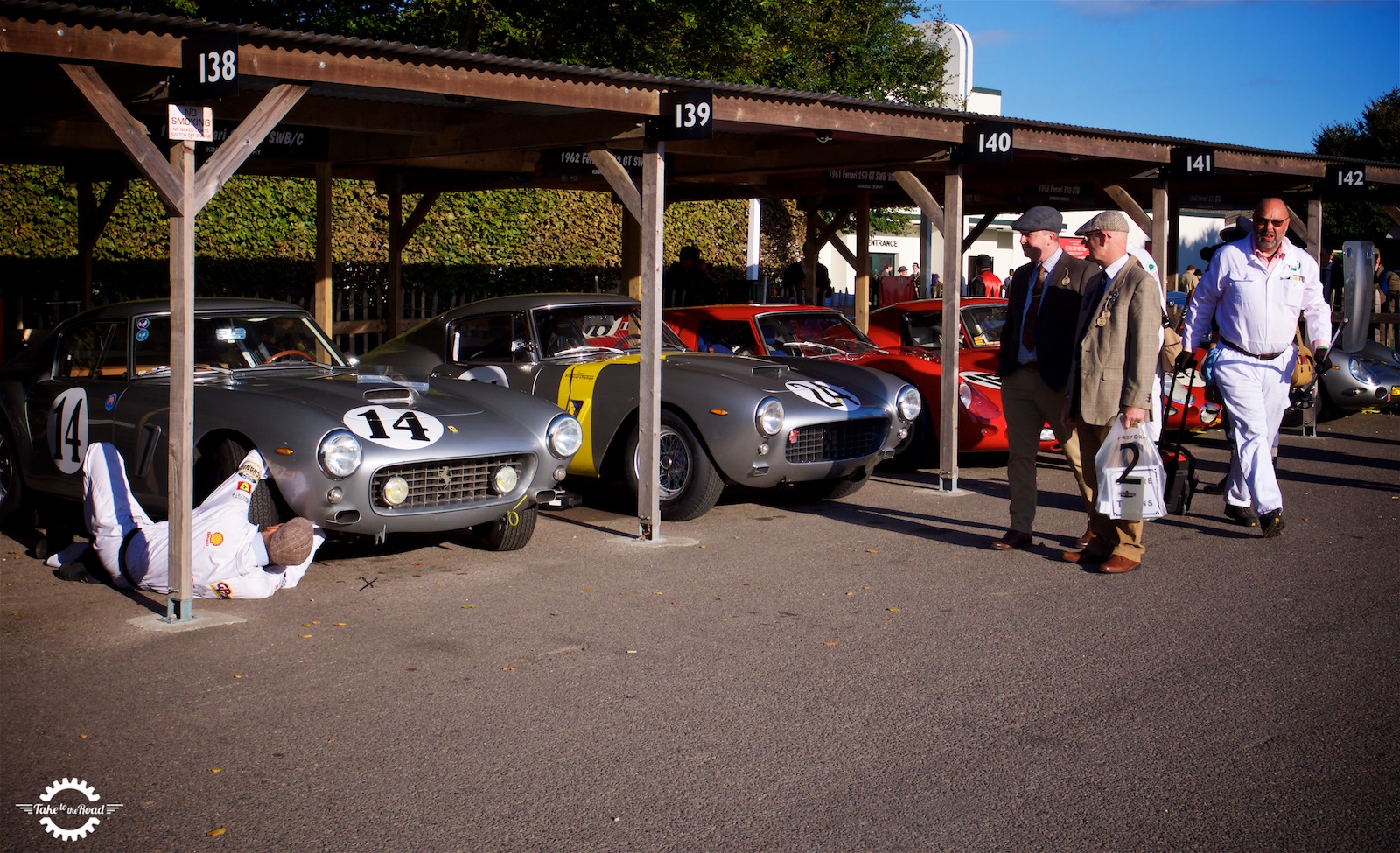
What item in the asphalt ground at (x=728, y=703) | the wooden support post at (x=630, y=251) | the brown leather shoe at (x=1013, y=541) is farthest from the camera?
the wooden support post at (x=630, y=251)

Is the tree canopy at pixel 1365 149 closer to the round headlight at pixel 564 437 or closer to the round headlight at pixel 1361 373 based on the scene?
the round headlight at pixel 1361 373

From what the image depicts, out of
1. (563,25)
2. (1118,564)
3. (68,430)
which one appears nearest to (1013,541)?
(1118,564)

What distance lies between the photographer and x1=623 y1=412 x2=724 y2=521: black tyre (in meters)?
7.87

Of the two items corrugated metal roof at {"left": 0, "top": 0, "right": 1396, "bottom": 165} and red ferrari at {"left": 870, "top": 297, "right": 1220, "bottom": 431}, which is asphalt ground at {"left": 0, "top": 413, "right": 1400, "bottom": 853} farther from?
red ferrari at {"left": 870, "top": 297, "right": 1220, "bottom": 431}

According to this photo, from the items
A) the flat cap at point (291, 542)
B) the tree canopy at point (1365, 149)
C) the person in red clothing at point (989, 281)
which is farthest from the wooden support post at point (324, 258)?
the tree canopy at point (1365, 149)

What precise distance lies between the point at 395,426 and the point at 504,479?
626mm

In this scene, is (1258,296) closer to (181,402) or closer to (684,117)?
(684,117)

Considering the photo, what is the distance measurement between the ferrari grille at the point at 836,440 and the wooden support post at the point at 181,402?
143 inches

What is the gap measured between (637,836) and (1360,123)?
42.6 metres

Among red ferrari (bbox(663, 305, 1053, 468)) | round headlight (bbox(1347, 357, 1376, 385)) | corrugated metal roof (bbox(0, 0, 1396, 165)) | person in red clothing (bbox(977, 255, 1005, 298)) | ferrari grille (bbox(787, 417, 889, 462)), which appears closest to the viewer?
corrugated metal roof (bbox(0, 0, 1396, 165))

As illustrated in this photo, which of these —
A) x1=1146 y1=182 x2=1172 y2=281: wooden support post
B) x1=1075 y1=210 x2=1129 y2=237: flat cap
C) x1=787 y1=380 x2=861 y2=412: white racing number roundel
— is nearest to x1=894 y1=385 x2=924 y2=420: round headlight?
x1=787 y1=380 x2=861 y2=412: white racing number roundel

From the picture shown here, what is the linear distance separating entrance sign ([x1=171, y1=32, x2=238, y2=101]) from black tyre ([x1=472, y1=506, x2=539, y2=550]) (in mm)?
2602

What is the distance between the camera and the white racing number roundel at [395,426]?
6.13m

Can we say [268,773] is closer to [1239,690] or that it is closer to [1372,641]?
[1239,690]
